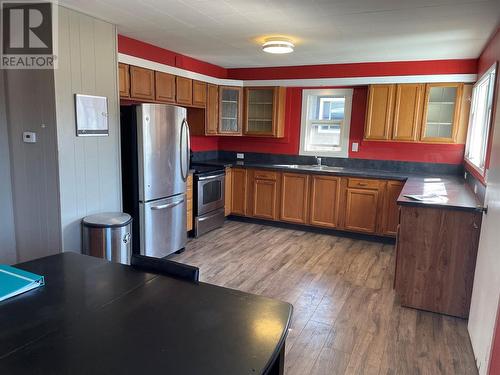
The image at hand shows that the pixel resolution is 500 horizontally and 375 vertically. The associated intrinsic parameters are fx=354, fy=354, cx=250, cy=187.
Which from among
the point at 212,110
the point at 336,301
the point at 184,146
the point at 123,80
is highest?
the point at 123,80

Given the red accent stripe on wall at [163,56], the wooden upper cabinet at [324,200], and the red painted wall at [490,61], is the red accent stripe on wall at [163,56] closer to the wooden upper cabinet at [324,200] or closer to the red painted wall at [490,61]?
the wooden upper cabinet at [324,200]

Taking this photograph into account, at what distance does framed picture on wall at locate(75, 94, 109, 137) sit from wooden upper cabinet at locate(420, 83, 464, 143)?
3605mm

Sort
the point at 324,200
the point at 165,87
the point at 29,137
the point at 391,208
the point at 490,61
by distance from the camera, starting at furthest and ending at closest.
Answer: the point at 324,200
the point at 391,208
the point at 165,87
the point at 490,61
the point at 29,137

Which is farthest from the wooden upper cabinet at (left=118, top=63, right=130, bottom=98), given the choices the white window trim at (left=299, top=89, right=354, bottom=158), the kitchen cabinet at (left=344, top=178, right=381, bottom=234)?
the kitchen cabinet at (left=344, top=178, right=381, bottom=234)

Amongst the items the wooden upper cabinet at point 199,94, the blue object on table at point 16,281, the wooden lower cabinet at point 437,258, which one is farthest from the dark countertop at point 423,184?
the blue object on table at point 16,281

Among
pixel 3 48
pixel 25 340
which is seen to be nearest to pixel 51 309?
pixel 25 340

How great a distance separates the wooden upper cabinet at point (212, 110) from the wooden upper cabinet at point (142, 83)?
1121mm

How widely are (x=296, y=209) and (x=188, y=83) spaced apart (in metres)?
2.19

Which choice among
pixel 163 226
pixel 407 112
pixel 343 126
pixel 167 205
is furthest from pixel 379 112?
pixel 163 226

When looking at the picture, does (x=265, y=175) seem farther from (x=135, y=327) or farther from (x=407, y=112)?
(x=135, y=327)

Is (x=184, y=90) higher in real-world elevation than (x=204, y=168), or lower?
higher

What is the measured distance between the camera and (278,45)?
367 cm

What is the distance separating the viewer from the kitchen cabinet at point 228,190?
5055 mm

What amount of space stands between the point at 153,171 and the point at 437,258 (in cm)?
261
